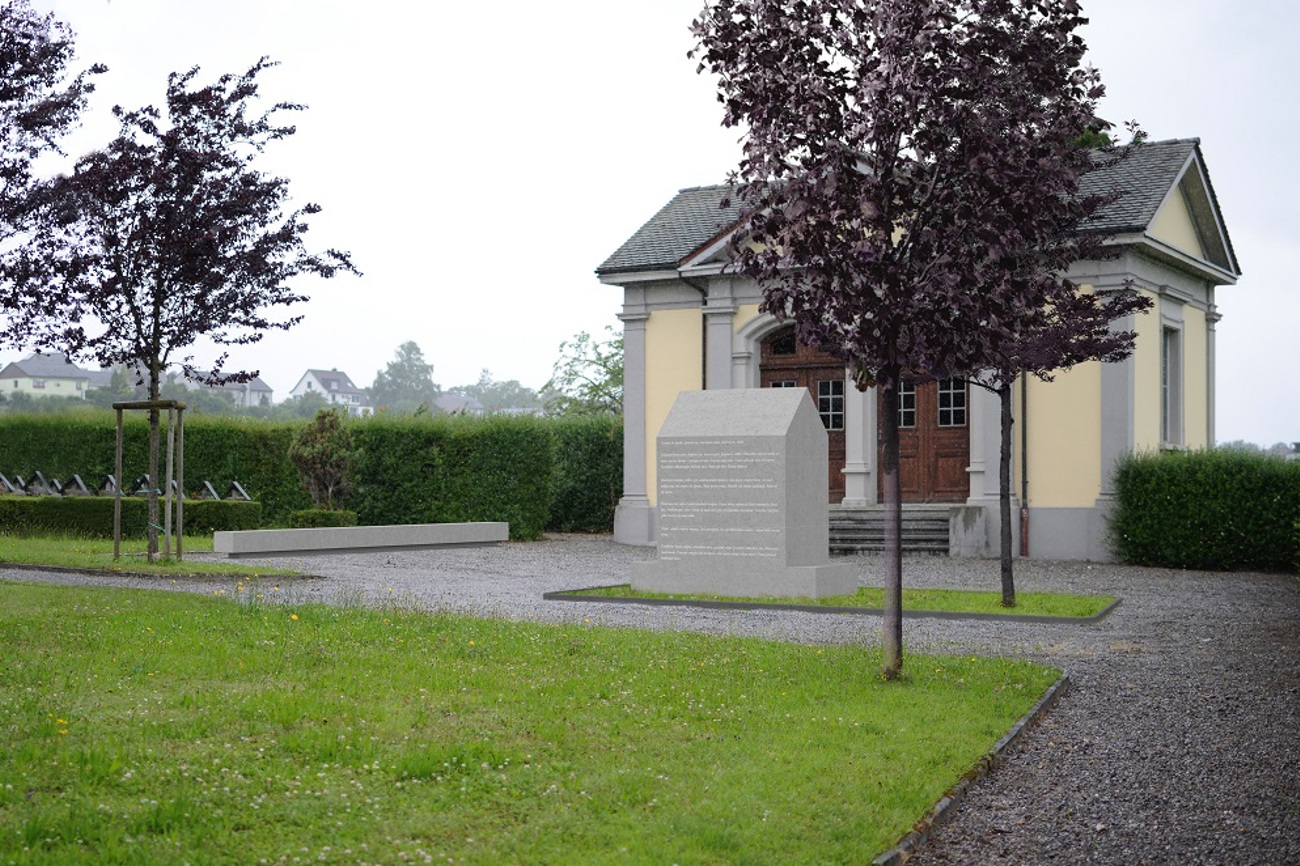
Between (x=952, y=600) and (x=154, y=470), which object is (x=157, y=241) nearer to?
(x=154, y=470)

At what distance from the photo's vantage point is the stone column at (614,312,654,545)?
26.0 m

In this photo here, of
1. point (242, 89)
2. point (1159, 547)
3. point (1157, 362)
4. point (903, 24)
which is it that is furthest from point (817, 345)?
point (1157, 362)

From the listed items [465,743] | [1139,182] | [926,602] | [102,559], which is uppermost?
[1139,182]

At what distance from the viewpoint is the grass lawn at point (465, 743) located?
16.4 feet

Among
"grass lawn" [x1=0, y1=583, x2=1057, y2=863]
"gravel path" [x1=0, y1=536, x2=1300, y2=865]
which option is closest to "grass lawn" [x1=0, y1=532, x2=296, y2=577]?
"gravel path" [x1=0, y1=536, x2=1300, y2=865]

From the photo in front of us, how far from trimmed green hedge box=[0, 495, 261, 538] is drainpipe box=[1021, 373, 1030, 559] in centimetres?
1338

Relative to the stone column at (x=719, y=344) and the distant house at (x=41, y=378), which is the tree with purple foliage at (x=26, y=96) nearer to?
the stone column at (x=719, y=344)

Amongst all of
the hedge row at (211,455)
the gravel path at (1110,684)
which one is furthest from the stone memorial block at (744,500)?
the hedge row at (211,455)

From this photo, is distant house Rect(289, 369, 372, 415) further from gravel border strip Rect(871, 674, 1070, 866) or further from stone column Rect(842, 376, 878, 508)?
gravel border strip Rect(871, 674, 1070, 866)

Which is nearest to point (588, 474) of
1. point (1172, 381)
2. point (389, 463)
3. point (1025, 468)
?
point (389, 463)

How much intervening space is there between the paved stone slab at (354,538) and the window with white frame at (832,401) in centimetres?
652

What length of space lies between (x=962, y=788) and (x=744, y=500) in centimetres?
868

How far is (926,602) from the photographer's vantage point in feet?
46.8

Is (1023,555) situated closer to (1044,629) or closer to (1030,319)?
(1044,629)
